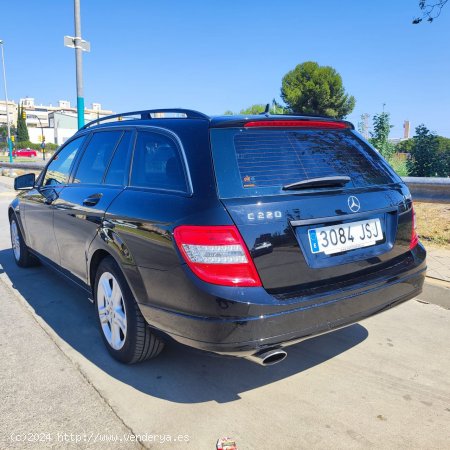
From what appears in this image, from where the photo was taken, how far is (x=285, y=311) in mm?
2215

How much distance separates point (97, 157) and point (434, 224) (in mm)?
5251

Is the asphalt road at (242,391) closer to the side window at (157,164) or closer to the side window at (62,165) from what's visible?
the side window at (157,164)

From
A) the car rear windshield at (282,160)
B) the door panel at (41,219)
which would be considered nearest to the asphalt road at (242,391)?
the door panel at (41,219)

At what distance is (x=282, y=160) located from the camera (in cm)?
252

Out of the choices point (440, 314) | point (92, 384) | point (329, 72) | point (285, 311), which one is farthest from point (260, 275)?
point (329, 72)

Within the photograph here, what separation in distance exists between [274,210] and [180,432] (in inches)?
50.1

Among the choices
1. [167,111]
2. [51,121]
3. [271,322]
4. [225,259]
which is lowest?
[271,322]

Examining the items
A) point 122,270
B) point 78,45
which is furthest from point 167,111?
point 78,45

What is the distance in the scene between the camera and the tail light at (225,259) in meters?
2.18

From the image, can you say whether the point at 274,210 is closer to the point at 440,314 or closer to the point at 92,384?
the point at 92,384

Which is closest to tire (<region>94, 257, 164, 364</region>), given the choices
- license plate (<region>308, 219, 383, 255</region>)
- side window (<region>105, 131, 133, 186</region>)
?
side window (<region>105, 131, 133, 186</region>)

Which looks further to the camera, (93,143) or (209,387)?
(93,143)

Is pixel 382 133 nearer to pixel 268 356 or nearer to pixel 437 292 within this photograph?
pixel 437 292

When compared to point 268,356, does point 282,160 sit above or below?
above
